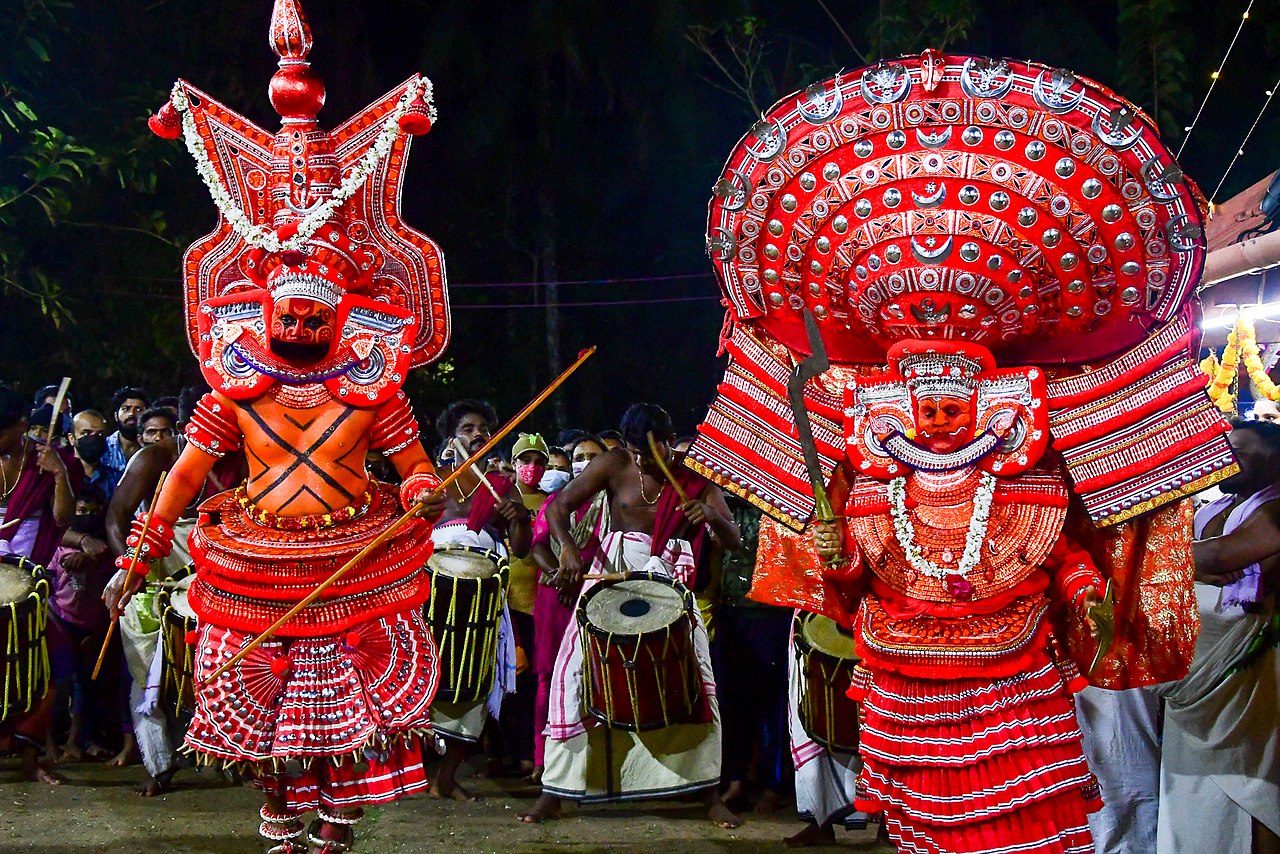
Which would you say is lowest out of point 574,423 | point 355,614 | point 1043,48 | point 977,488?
point 355,614

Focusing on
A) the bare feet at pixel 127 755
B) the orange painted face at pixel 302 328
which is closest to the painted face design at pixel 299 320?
the orange painted face at pixel 302 328

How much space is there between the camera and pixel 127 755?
7.49m

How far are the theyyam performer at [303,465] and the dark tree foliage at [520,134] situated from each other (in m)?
5.30

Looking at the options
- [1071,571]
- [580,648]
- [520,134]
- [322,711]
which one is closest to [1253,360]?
[580,648]

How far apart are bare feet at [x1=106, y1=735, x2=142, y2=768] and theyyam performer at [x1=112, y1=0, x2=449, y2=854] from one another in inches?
106

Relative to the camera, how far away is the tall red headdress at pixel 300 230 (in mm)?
5043

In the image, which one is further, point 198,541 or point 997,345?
point 198,541

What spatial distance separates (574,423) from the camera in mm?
17828

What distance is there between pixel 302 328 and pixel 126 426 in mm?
4232

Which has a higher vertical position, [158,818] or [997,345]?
[997,345]

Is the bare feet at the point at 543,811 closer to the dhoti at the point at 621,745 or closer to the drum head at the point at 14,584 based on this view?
the dhoti at the point at 621,745

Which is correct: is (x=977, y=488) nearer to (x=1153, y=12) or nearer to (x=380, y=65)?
(x=1153, y=12)

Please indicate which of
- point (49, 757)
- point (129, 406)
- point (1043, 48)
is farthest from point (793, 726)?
point (1043, 48)

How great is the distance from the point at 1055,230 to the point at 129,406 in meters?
6.54
